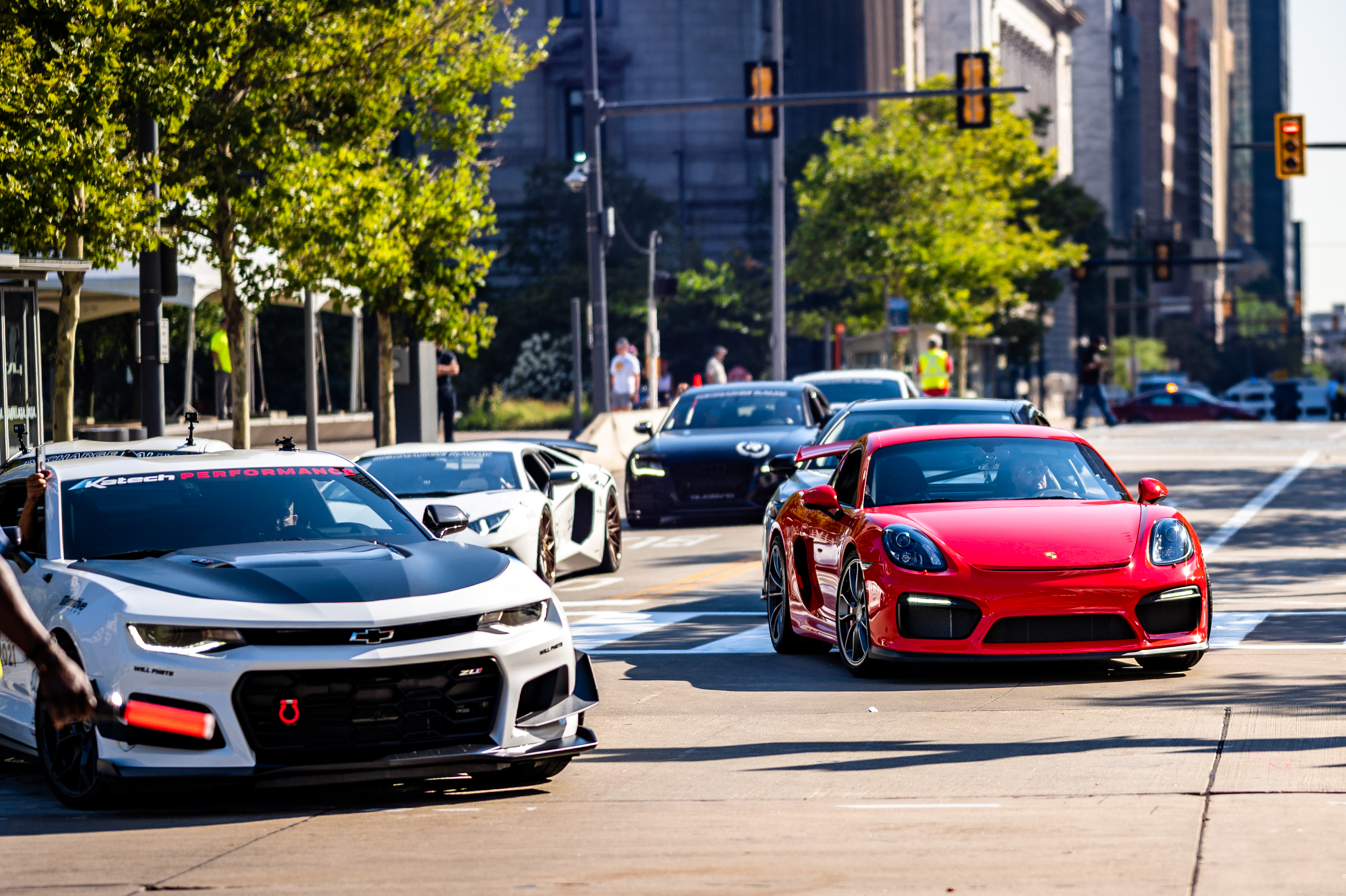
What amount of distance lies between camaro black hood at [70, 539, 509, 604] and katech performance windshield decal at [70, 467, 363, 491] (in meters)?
0.57

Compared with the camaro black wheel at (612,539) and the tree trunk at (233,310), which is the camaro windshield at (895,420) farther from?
the tree trunk at (233,310)

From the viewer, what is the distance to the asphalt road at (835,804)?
5.97 meters

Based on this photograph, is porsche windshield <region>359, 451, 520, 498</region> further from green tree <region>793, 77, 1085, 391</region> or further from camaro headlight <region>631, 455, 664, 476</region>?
green tree <region>793, 77, 1085, 391</region>

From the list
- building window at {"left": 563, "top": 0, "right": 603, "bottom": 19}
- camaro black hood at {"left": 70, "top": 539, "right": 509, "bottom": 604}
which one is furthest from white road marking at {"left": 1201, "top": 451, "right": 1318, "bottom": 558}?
building window at {"left": 563, "top": 0, "right": 603, "bottom": 19}

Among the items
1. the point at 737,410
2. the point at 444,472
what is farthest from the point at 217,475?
the point at 737,410

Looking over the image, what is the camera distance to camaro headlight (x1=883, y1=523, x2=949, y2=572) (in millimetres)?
9969

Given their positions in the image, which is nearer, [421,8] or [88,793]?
[88,793]

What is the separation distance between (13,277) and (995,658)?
1134 centimetres

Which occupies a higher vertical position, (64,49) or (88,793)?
(64,49)

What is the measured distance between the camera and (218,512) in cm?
817

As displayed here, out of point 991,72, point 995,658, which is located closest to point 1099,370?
point 991,72

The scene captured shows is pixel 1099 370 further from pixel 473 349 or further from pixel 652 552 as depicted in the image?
pixel 652 552

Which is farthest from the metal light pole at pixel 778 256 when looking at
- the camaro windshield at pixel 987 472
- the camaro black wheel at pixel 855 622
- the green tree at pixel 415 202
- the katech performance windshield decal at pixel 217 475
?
the katech performance windshield decal at pixel 217 475

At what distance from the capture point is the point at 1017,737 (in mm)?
8398
